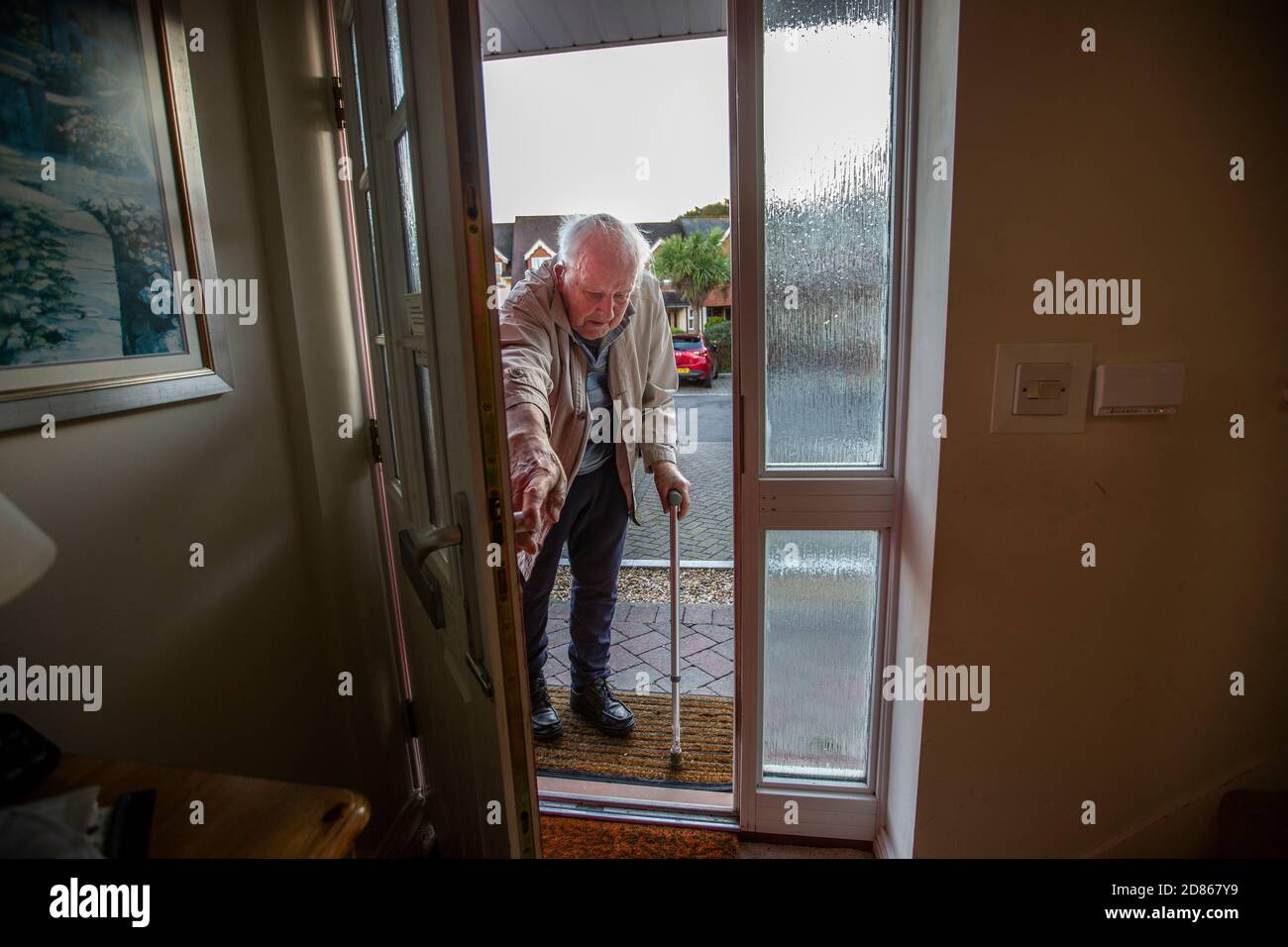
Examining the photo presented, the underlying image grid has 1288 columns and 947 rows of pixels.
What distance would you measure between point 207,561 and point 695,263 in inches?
456

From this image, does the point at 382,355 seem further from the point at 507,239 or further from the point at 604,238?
the point at 507,239

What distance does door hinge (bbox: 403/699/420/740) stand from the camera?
177 cm

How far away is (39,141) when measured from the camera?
0.91 m

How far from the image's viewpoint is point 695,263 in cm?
1181

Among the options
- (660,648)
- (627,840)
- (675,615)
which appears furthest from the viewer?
(660,648)

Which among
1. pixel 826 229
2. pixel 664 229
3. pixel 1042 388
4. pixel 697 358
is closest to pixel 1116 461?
pixel 1042 388

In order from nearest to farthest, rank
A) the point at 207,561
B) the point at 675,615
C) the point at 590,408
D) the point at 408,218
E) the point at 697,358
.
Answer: the point at 408,218 < the point at 207,561 < the point at 590,408 < the point at 675,615 < the point at 697,358

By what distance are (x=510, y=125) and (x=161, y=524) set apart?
94.5 inches

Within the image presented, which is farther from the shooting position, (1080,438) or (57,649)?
(1080,438)

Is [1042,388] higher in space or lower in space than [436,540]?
higher
